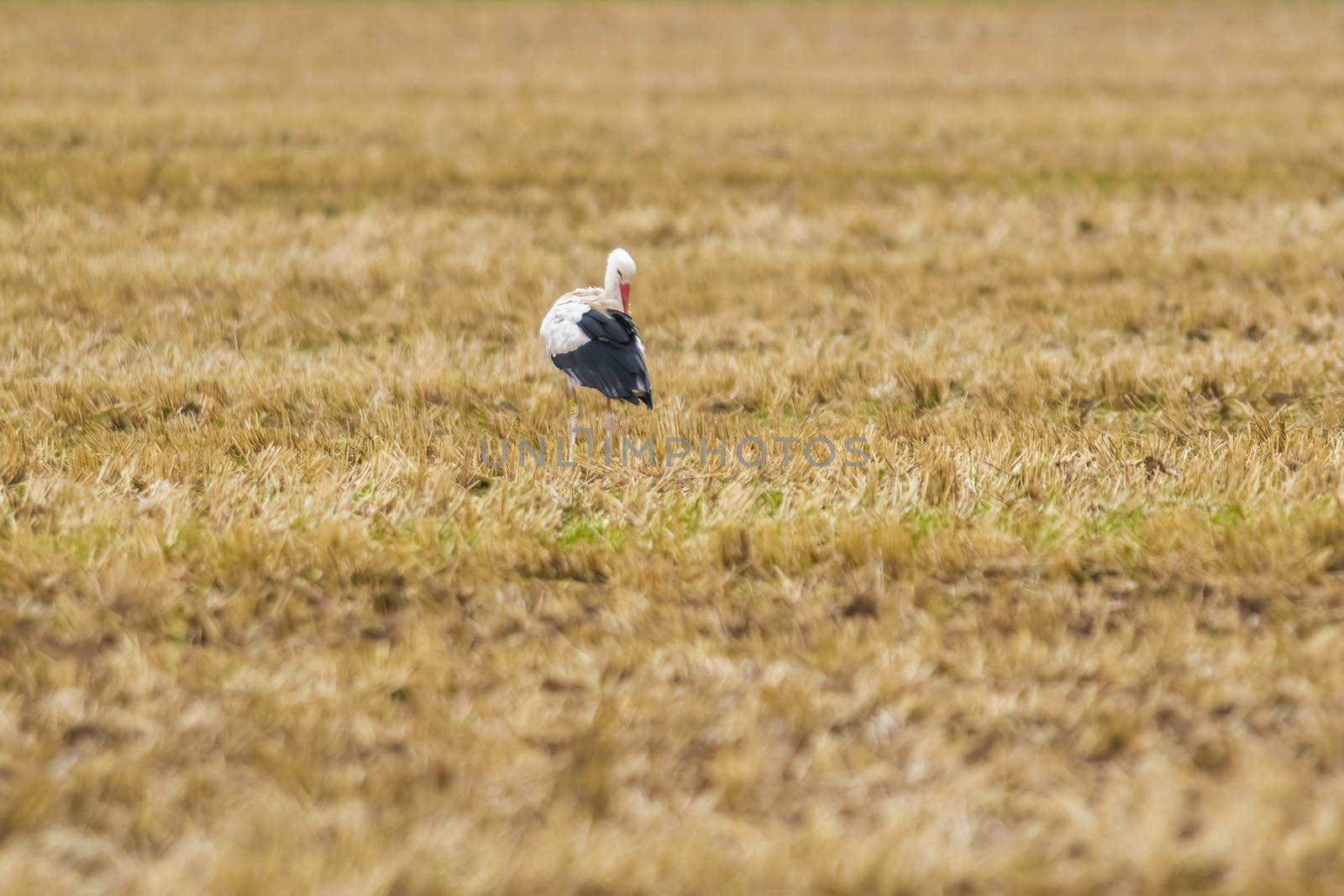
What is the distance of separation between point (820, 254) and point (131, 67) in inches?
718

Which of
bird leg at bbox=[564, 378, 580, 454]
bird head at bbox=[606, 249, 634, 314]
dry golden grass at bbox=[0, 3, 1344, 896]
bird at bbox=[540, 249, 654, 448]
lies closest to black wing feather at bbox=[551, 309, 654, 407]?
bird at bbox=[540, 249, 654, 448]

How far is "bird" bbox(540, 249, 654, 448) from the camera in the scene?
609cm

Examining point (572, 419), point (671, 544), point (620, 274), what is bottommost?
point (671, 544)

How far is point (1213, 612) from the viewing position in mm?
5156

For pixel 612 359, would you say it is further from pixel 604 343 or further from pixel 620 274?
pixel 620 274

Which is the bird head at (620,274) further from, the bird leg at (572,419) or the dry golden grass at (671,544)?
the dry golden grass at (671,544)

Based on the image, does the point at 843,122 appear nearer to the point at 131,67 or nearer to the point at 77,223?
the point at 77,223

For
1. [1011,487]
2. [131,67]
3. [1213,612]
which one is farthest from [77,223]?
[131,67]

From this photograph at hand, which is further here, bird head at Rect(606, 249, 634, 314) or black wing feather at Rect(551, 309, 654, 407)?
bird head at Rect(606, 249, 634, 314)

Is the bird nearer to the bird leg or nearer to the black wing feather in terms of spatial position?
the black wing feather

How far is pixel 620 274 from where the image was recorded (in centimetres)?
652

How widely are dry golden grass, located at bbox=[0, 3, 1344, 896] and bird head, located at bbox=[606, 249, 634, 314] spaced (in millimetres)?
914

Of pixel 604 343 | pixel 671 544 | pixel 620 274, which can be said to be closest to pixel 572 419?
pixel 604 343

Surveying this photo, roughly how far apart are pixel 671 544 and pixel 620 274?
150cm
